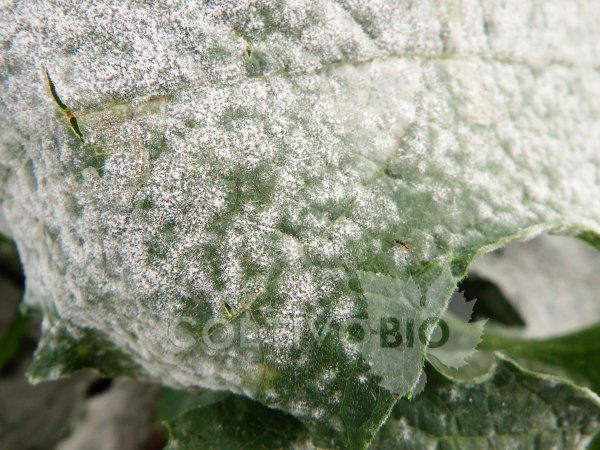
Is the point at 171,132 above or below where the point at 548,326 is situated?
above

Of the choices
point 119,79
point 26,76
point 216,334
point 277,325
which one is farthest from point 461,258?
point 26,76

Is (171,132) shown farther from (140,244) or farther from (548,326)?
(548,326)

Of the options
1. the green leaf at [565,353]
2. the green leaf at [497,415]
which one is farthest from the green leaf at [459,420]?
the green leaf at [565,353]

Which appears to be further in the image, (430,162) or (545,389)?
(545,389)

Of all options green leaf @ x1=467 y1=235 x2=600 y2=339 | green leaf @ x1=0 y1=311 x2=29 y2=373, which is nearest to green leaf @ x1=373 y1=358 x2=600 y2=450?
green leaf @ x1=467 y1=235 x2=600 y2=339

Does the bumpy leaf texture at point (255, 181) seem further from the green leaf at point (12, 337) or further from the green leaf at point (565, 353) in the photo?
the green leaf at point (12, 337)

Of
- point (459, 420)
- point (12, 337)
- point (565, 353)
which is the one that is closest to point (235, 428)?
point (459, 420)

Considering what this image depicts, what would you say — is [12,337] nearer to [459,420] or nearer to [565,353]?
[459,420]

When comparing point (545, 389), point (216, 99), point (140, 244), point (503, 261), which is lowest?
point (503, 261)
